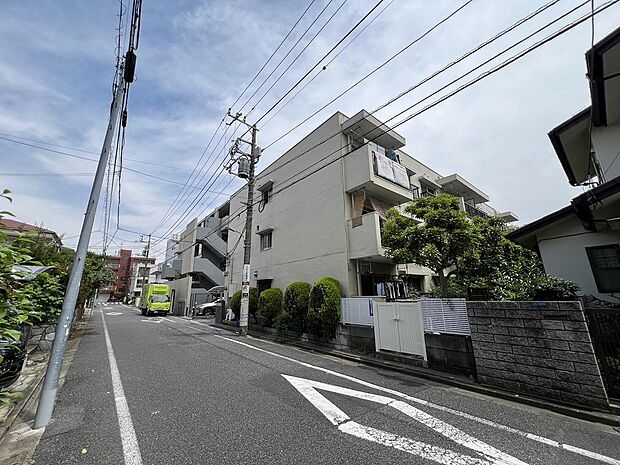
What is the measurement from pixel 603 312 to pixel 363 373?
436cm

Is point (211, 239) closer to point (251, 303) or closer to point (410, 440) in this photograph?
point (251, 303)

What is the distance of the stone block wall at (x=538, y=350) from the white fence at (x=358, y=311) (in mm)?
3060

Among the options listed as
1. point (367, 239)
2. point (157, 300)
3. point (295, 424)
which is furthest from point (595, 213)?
point (157, 300)

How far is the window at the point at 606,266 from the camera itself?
665 cm

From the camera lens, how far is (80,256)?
4184 millimetres

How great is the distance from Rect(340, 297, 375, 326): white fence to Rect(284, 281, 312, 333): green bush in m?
1.83

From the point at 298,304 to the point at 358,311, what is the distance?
2.90 metres

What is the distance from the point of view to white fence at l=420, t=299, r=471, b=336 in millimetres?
5477

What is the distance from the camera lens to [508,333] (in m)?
4.59

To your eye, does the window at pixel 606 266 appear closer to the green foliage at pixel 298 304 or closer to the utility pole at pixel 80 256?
the green foliage at pixel 298 304

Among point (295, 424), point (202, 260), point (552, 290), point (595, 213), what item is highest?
point (202, 260)

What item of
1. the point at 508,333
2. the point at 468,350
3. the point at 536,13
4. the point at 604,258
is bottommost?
the point at 468,350

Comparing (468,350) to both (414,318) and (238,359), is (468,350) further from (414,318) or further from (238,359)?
(238,359)

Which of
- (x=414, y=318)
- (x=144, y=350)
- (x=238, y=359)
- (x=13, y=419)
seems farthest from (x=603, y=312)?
(x=144, y=350)
